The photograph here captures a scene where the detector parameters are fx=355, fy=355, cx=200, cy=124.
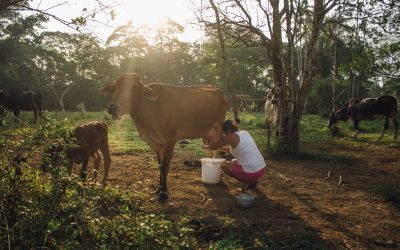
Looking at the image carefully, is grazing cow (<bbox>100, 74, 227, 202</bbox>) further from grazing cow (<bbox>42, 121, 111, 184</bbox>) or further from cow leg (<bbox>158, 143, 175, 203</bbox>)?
grazing cow (<bbox>42, 121, 111, 184</bbox>)

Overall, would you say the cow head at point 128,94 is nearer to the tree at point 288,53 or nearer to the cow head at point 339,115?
the tree at point 288,53

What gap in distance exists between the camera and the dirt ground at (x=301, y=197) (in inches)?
180

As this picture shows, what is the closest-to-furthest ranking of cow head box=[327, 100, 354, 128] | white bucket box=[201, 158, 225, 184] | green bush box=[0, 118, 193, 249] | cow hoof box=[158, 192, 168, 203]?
1. green bush box=[0, 118, 193, 249]
2. cow hoof box=[158, 192, 168, 203]
3. white bucket box=[201, 158, 225, 184]
4. cow head box=[327, 100, 354, 128]

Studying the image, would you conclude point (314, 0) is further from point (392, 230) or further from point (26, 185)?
point (26, 185)

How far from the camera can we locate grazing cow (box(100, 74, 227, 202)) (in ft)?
20.0

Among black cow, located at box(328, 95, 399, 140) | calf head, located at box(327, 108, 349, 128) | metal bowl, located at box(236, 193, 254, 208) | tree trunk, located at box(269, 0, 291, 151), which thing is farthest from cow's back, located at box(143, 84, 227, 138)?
calf head, located at box(327, 108, 349, 128)

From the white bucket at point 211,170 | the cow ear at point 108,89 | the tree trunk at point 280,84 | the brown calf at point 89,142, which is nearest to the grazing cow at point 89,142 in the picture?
the brown calf at point 89,142

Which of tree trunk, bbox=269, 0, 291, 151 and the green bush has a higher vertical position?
tree trunk, bbox=269, 0, 291, 151

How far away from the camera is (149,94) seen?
614cm

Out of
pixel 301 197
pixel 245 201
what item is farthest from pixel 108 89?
pixel 301 197

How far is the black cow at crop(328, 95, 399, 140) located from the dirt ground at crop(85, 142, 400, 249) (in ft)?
23.4

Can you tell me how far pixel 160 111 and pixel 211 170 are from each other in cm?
150

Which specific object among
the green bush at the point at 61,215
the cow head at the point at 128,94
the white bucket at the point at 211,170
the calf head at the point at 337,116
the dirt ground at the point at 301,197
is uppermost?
the cow head at the point at 128,94

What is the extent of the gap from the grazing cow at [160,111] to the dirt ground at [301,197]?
2.22 ft
